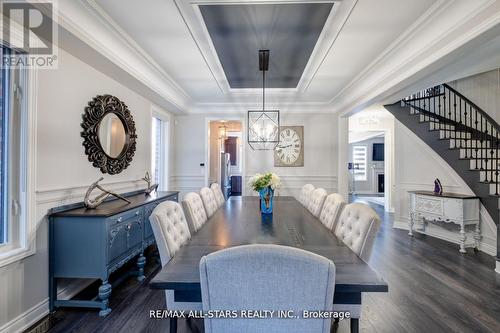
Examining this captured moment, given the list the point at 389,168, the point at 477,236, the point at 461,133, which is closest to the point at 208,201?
the point at 477,236

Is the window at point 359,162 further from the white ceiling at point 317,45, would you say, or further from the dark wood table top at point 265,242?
the dark wood table top at point 265,242

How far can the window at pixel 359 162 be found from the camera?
11141 mm

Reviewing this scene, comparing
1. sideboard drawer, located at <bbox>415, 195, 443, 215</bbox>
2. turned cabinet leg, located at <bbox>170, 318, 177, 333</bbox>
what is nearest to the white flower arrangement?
turned cabinet leg, located at <bbox>170, 318, 177, 333</bbox>

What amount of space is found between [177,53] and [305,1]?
168 cm

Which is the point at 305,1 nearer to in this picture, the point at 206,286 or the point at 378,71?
the point at 378,71

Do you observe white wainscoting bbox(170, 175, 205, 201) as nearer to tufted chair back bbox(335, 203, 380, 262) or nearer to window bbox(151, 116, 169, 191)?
window bbox(151, 116, 169, 191)

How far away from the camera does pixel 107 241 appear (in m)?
2.17

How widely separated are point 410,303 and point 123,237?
284 cm

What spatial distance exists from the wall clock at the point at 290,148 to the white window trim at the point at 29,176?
13.9ft

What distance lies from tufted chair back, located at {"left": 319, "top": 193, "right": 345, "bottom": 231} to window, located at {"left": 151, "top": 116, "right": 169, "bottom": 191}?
3461 mm

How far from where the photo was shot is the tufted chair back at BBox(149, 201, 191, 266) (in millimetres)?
1471

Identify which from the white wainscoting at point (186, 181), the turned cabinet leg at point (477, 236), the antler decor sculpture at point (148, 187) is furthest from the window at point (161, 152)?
the turned cabinet leg at point (477, 236)

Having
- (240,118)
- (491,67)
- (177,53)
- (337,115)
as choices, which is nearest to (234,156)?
(240,118)

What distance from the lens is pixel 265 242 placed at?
1.73 meters
